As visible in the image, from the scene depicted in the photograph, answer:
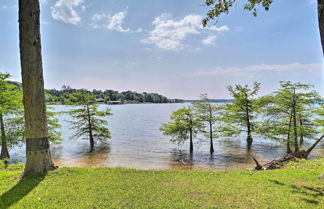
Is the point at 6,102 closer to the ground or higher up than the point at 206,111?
higher up

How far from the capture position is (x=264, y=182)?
5410mm

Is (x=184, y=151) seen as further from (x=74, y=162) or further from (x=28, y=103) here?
(x=28, y=103)

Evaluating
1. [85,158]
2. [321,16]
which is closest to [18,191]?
[321,16]

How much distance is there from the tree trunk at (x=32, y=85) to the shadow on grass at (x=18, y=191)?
20.2 inches

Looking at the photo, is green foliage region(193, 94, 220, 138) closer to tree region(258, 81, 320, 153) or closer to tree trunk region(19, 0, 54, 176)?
tree region(258, 81, 320, 153)

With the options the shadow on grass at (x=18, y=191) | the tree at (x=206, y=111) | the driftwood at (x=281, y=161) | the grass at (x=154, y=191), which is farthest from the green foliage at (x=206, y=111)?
the shadow on grass at (x=18, y=191)

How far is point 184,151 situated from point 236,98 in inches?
382

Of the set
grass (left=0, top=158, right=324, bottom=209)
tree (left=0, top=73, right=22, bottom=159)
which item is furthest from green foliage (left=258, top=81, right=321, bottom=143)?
tree (left=0, top=73, right=22, bottom=159)

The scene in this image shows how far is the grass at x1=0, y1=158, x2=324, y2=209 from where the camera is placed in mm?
3808

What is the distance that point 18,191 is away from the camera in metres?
4.41

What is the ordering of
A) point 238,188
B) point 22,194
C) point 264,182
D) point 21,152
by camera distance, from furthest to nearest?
point 21,152 < point 264,182 < point 238,188 < point 22,194

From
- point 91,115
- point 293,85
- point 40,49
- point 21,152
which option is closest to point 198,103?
point 293,85

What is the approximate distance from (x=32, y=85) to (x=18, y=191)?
299cm

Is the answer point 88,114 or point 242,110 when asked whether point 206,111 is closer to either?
point 242,110
